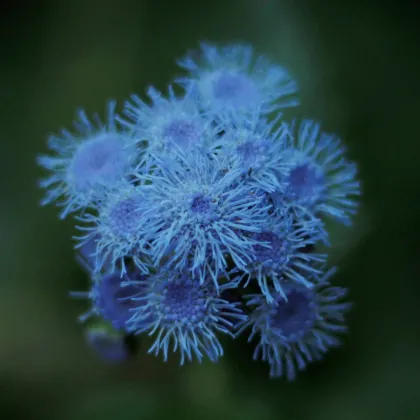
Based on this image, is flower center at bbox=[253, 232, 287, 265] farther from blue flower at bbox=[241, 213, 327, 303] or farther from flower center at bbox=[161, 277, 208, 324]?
flower center at bbox=[161, 277, 208, 324]

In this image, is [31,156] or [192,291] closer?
[192,291]

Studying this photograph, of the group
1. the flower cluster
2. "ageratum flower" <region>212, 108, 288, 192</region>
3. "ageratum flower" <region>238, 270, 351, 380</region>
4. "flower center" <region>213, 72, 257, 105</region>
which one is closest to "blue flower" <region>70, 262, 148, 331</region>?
the flower cluster

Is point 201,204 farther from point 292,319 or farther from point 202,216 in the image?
point 292,319

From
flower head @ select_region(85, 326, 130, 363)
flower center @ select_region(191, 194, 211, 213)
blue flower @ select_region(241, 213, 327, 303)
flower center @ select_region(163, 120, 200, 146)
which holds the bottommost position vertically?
blue flower @ select_region(241, 213, 327, 303)

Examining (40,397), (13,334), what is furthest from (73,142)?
(40,397)

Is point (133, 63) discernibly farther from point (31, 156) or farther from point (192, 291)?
point (192, 291)

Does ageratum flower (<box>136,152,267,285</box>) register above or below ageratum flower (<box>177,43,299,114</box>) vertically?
below

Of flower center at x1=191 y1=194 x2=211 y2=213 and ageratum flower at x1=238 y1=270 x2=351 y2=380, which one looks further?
ageratum flower at x1=238 y1=270 x2=351 y2=380
